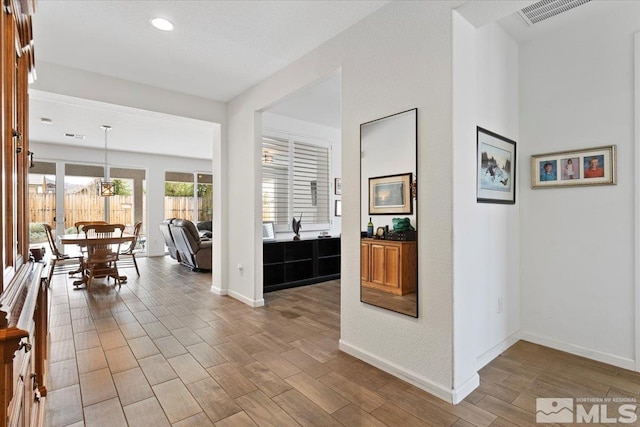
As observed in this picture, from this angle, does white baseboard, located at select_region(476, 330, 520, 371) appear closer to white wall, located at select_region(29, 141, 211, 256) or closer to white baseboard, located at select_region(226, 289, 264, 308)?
white baseboard, located at select_region(226, 289, 264, 308)

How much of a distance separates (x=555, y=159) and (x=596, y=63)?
0.79 meters

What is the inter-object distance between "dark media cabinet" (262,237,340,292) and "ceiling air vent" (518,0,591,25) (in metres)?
3.80

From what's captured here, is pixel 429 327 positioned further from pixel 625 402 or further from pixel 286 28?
pixel 286 28

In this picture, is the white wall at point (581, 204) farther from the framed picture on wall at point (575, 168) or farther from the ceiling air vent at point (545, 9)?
the ceiling air vent at point (545, 9)

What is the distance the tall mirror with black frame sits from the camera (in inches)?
89.4

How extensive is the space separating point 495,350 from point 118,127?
22.4 feet

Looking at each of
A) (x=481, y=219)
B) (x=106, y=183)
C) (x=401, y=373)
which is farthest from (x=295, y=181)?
(x=106, y=183)

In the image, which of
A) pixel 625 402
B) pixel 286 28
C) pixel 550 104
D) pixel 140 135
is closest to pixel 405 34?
pixel 286 28

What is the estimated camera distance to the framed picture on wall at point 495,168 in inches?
98.4

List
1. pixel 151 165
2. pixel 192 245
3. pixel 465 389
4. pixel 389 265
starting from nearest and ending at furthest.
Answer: pixel 465 389
pixel 389 265
pixel 192 245
pixel 151 165

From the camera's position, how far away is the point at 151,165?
877cm

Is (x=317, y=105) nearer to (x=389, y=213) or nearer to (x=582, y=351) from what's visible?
(x=389, y=213)

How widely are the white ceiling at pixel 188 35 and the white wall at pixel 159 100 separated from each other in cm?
11

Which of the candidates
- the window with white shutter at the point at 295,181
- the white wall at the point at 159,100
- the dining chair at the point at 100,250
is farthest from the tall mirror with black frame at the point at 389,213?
the dining chair at the point at 100,250
